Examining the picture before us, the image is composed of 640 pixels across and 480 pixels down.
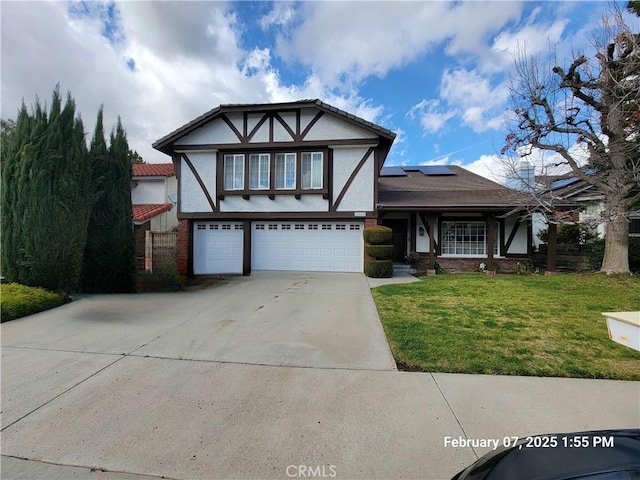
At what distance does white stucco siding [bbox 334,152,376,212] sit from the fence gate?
23.0 ft

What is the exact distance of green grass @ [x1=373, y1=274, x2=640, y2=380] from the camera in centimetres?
392

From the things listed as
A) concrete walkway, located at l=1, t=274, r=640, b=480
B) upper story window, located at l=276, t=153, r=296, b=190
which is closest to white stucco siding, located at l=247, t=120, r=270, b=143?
upper story window, located at l=276, t=153, r=296, b=190

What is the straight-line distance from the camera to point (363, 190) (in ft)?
40.3

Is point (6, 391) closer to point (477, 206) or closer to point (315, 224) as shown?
point (315, 224)

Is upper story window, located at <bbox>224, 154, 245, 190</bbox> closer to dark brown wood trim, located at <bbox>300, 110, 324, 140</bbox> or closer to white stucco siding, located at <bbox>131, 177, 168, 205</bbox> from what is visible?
dark brown wood trim, located at <bbox>300, 110, 324, 140</bbox>

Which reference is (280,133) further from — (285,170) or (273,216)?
(273,216)

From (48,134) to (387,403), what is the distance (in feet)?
31.0

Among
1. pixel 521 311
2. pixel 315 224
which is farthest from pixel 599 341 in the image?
pixel 315 224

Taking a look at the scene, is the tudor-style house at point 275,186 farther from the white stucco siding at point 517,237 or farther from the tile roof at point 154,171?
the tile roof at point 154,171

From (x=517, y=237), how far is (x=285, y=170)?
1023 centimetres

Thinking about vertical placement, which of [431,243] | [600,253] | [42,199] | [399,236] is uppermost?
[42,199]

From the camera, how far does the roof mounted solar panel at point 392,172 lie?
57.9 ft

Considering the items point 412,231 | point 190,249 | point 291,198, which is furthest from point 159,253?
point 412,231

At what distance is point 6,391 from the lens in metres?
3.39
